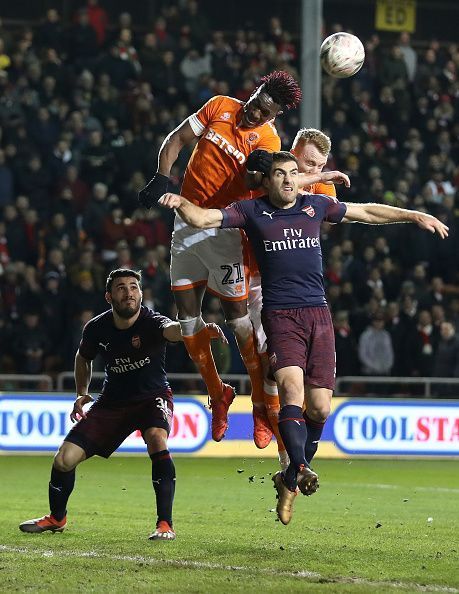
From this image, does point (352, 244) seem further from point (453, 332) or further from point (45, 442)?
point (45, 442)

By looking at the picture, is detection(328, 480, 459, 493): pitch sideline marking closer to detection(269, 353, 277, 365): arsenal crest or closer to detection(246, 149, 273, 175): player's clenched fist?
detection(269, 353, 277, 365): arsenal crest

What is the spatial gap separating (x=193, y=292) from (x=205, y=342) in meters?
0.37

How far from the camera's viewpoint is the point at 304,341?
866cm

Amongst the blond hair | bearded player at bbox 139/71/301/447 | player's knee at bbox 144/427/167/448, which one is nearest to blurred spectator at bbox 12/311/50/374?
bearded player at bbox 139/71/301/447

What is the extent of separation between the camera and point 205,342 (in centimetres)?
951

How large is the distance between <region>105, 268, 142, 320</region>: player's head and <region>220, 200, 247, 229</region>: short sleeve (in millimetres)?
885

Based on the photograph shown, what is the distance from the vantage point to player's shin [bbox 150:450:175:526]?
352 inches

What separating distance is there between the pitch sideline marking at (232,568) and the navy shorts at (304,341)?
4.55ft

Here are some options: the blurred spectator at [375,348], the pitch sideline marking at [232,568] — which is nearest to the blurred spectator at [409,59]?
the blurred spectator at [375,348]

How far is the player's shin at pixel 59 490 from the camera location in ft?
30.1

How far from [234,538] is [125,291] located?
6.09 ft

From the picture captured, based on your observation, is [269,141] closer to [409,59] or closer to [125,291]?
[125,291]

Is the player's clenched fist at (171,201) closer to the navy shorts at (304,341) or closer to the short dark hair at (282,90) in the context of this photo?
the navy shorts at (304,341)

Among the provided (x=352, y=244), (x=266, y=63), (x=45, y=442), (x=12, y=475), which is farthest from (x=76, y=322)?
(x=266, y=63)
